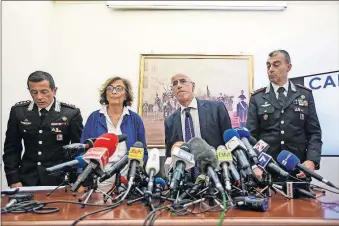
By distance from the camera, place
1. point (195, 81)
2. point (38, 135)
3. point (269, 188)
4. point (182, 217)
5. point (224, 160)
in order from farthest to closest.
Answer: point (195, 81), point (38, 135), point (269, 188), point (224, 160), point (182, 217)

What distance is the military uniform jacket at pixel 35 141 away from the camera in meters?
1.85

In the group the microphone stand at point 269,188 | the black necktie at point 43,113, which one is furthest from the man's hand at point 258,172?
the black necktie at point 43,113

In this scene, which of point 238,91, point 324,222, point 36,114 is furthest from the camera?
point 238,91

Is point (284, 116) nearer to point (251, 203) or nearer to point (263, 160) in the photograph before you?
point (263, 160)

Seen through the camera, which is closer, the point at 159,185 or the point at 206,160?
the point at 206,160

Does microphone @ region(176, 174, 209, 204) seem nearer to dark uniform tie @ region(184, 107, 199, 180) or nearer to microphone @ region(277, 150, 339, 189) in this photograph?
microphone @ region(277, 150, 339, 189)

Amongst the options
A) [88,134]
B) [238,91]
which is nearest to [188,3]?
[238,91]

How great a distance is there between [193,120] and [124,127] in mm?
418

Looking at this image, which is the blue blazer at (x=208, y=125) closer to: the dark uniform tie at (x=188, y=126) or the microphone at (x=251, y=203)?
the dark uniform tie at (x=188, y=126)

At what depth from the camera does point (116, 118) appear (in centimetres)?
194

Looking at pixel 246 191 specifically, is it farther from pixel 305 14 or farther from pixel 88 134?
pixel 305 14

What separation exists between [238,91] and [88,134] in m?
1.59

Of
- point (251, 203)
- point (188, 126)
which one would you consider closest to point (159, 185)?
point (251, 203)

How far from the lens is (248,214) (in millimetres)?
950
